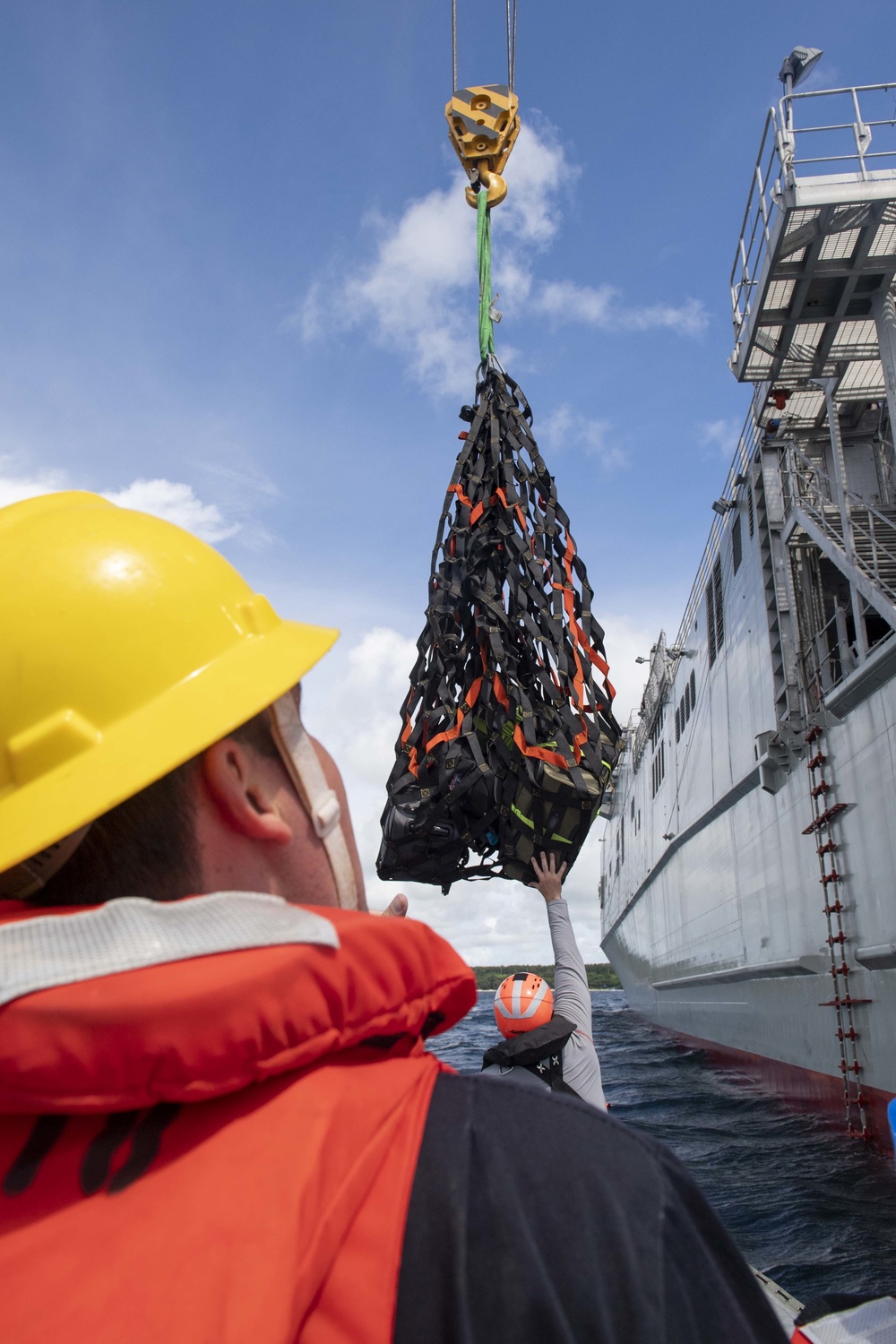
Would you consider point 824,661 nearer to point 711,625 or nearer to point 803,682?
point 803,682

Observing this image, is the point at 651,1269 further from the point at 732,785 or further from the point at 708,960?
the point at 708,960

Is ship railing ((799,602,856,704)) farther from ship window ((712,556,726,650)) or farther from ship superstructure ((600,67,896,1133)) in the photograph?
ship window ((712,556,726,650))

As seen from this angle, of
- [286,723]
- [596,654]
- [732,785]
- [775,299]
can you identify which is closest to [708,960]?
Answer: [732,785]

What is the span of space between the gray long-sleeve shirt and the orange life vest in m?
2.20

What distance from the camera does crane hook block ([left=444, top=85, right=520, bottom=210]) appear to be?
4164 mm

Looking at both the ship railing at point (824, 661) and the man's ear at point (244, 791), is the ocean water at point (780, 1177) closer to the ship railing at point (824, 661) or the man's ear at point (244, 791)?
the man's ear at point (244, 791)

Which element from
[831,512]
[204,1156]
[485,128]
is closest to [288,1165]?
[204,1156]

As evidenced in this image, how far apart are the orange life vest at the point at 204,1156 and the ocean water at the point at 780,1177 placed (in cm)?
345

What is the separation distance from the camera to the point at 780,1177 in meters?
8.23

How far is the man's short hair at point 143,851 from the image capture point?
2.97ft

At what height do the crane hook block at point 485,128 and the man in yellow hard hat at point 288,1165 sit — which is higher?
the crane hook block at point 485,128

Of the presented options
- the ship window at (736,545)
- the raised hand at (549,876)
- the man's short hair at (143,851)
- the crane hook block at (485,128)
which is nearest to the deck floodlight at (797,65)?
the ship window at (736,545)

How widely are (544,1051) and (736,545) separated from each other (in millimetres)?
12557

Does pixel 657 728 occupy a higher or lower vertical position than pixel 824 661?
higher
